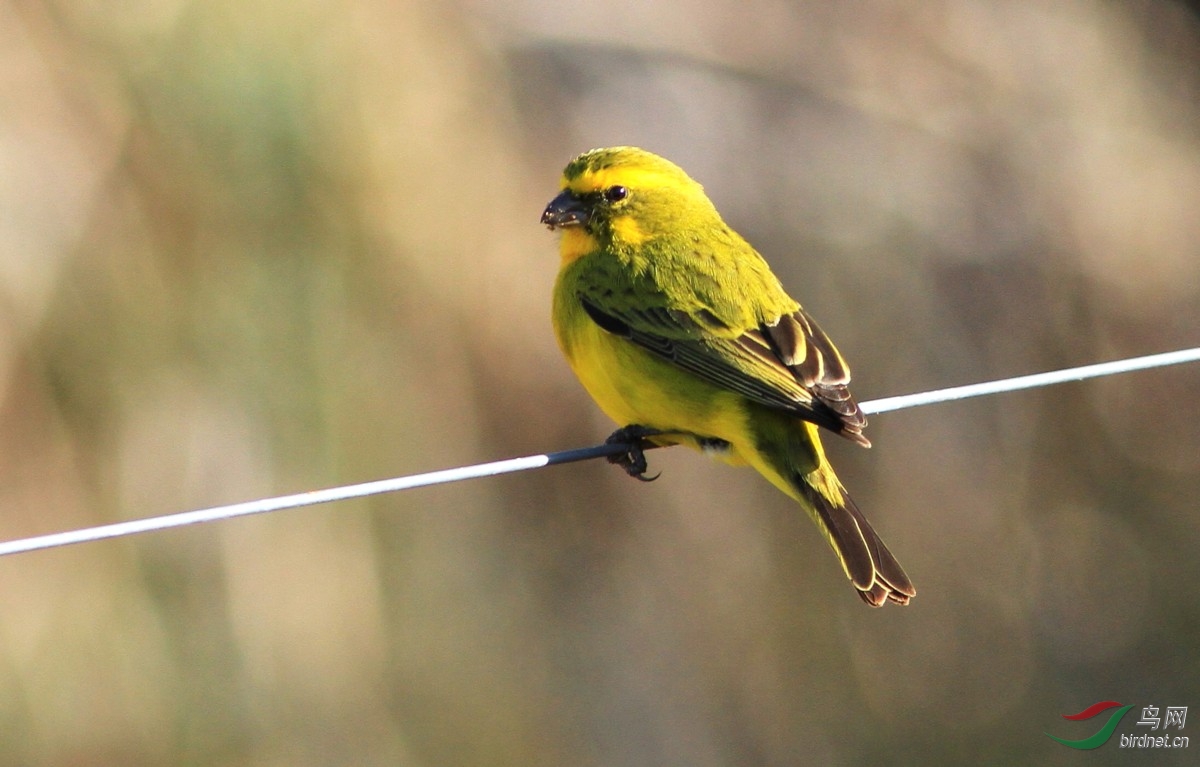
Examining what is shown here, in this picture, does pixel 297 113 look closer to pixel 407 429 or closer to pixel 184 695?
pixel 407 429

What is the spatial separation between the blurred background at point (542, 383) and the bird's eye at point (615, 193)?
1.65 meters

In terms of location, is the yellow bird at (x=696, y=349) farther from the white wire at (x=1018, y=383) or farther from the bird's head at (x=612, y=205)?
the white wire at (x=1018, y=383)

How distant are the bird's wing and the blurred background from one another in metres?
2.03

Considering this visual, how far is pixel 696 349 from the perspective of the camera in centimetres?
480

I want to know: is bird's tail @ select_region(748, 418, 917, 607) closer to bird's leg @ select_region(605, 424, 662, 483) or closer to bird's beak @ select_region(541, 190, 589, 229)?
bird's leg @ select_region(605, 424, 662, 483)

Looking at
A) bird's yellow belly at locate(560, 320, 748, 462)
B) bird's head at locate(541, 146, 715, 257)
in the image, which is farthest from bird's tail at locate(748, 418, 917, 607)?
bird's head at locate(541, 146, 715, 257)

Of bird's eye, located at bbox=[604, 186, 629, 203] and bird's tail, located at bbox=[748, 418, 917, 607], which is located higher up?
bird's eye, located at bbox=[604, 186, 629, 203]

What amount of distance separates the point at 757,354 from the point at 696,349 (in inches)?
8.5

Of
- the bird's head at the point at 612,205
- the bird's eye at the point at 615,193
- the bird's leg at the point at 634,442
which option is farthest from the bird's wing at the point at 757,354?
the bird's eye at the point at 615,193

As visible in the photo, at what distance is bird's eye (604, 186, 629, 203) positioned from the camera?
539cm

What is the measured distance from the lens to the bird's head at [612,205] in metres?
5.36

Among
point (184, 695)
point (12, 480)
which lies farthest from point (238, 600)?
point (12, 480)

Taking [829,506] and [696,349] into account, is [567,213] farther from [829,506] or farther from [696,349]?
[829,506]

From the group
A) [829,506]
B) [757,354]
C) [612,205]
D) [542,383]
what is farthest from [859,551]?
[542,383]
